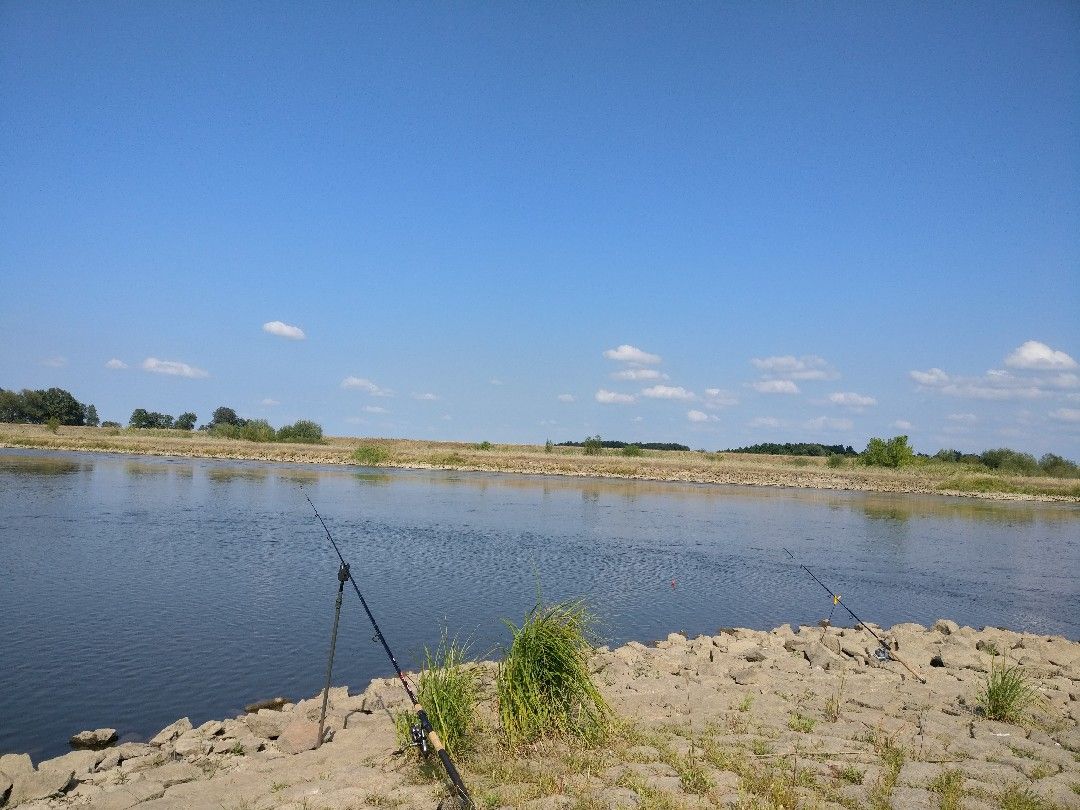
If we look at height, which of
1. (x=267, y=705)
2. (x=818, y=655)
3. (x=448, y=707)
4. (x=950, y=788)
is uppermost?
(x=448, y=707)

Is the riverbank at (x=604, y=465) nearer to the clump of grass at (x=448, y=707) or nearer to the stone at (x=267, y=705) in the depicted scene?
the stone at (x=267, y=705)

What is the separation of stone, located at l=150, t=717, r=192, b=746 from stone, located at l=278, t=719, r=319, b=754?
1.32 meters

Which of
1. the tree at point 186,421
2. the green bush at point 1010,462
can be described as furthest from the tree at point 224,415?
the green bush at point 1010,462

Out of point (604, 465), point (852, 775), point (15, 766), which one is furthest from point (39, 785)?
point (604, 465)

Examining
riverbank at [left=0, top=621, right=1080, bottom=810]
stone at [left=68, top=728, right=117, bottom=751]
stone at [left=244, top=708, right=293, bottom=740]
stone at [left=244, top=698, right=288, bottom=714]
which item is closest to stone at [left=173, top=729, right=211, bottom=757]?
riverbank at [left=0, top=621, right=1080, bottom=810]

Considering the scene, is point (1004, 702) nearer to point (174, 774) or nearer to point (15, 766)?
point (174, 774)

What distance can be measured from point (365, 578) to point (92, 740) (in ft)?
33.8

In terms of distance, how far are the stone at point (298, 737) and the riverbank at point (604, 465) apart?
63.1m

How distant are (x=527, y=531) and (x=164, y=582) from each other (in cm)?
1550

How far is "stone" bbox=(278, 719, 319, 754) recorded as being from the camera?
8297 millimetres

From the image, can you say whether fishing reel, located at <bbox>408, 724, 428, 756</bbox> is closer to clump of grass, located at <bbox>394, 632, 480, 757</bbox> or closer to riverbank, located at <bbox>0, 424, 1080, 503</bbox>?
clump of grass, located at <bbox>394, 632, 480, 757</bbox>

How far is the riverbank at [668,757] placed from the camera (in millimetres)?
6445

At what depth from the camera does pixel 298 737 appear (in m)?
8.47

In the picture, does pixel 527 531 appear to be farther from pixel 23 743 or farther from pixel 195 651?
pixel 23 743
